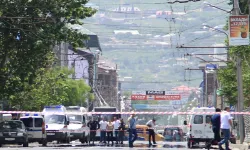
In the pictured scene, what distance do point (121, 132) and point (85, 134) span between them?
5.30 metres

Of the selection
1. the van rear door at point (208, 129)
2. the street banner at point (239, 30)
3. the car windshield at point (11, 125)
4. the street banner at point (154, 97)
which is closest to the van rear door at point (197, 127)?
the van rear door at point (208, 129)

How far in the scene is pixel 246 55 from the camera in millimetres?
45500

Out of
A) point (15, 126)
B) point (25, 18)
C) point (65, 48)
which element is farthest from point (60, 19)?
point (65, 48)

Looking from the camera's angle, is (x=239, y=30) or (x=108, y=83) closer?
(x=239, y=30)

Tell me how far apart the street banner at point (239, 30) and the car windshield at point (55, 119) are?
20366 millimetres

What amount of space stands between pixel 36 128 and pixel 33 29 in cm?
687

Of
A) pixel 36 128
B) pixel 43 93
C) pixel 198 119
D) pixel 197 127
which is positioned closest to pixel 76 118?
pixel 36 128

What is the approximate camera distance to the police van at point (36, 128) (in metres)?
53.8

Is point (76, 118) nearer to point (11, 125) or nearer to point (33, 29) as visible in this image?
point (11, 125)

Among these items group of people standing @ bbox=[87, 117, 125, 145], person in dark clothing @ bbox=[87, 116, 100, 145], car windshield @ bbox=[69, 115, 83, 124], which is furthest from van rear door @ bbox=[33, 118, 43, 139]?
car windshield @ bbox=[69, 115, 83, 124]

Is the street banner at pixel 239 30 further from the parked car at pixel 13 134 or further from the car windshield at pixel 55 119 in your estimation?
the car windshield at pixel 55 119

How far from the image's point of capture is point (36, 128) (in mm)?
54000

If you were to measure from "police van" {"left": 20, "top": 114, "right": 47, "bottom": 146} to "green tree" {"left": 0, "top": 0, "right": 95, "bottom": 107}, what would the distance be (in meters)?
2.53

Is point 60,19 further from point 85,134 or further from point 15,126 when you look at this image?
point 85,134
